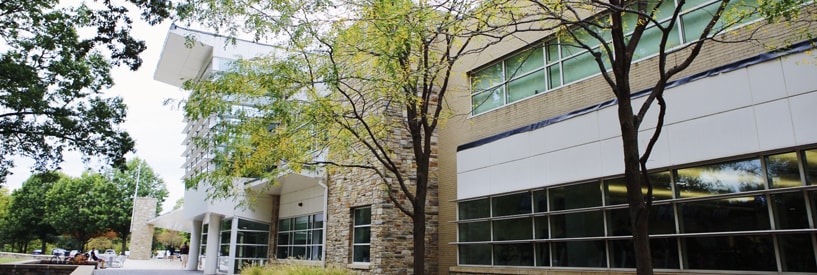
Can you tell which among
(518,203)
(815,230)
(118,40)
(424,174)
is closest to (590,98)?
(518,203)

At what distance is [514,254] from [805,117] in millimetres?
6679

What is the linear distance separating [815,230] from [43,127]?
22.5m

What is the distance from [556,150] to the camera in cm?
1191

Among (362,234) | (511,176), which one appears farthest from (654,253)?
(362,234)

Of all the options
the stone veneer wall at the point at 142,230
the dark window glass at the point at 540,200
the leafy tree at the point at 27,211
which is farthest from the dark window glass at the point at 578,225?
the leafy tree at the point at 27,211

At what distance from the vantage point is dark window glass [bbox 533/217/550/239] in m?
12.1

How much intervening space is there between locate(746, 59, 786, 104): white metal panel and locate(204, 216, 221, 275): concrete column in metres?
22.0

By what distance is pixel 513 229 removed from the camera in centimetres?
1301

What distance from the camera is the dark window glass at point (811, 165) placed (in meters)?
7.79

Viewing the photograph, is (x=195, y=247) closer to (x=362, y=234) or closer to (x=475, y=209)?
(x=362, y=234)

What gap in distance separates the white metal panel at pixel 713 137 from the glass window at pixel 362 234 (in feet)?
30.7

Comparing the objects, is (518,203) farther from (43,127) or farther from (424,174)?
(43,127)

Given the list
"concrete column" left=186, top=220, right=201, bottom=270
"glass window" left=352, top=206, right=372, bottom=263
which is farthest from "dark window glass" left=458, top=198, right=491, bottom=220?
"concrete column" left=186, top=220, right=201, bottom=270

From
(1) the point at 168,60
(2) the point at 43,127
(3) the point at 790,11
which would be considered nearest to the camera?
(3) the point at 790,11
